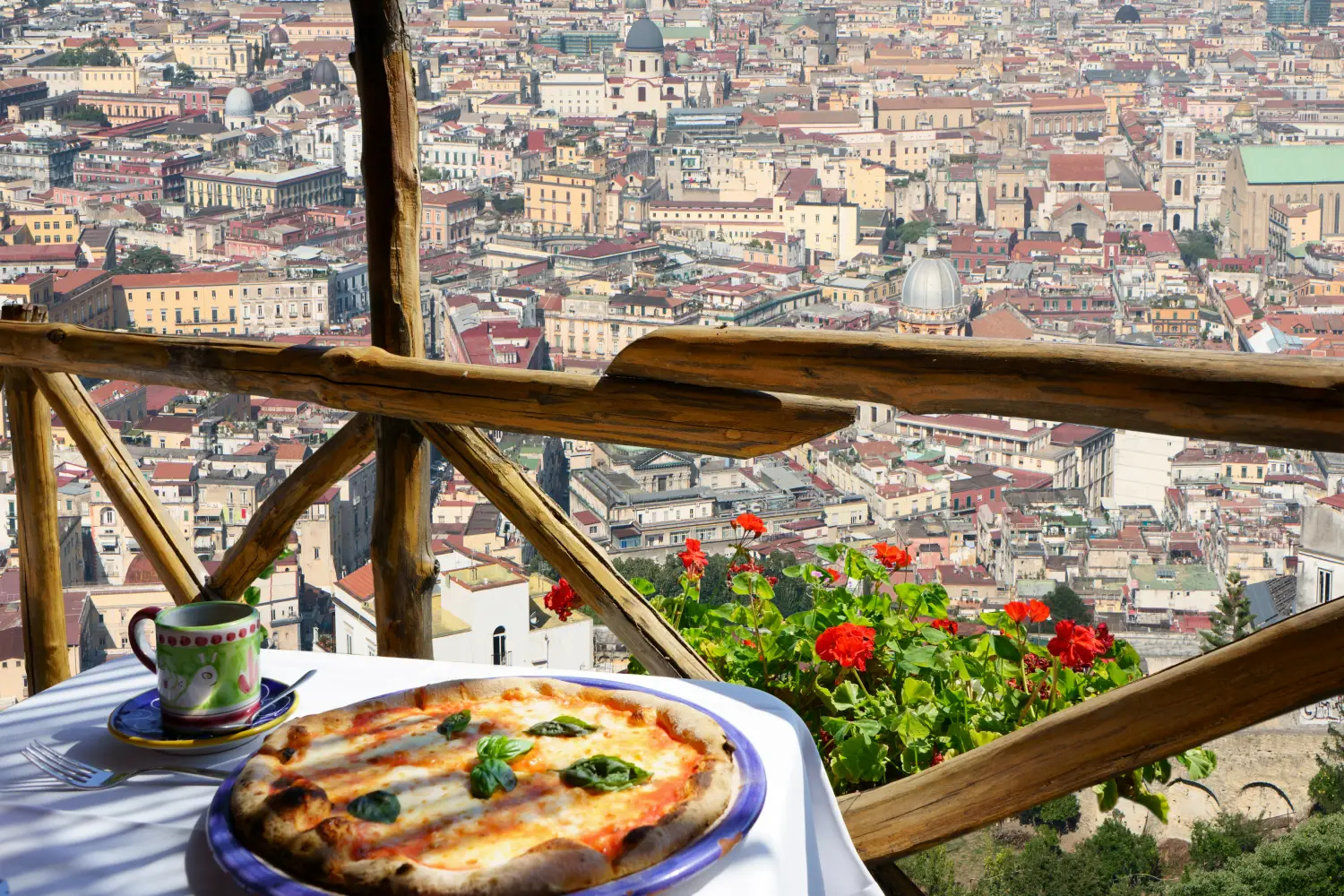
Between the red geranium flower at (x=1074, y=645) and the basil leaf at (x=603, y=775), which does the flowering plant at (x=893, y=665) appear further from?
the basil leaf at (x=603, y=775)

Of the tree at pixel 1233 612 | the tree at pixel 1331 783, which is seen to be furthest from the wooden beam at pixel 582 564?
the tree at pixel 1233 612


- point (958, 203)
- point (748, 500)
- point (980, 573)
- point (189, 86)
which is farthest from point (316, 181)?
point (980, 573)

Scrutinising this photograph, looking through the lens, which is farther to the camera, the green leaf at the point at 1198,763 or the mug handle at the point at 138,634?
the green leaf at the point at 1198,763

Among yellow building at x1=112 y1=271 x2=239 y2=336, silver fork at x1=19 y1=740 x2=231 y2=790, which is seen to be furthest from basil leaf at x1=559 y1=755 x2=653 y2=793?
yellow building at x1=112 y1=271 x2=239 y2=336

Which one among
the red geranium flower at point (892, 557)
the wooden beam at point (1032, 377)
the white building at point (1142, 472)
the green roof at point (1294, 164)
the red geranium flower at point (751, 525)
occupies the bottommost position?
the white building at point (1142, 472)

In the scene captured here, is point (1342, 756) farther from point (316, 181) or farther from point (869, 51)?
point (869, 51)

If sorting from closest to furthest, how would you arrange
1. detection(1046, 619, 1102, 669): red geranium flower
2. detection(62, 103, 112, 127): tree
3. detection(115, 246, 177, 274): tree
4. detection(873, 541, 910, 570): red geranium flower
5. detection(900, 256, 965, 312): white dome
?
detection(1046, 619, 1102, 669): red geranium flower → detection(873, 541, 910, 570): red geranium flower → detection(115, 246, 177, 274): tree → detection(900, 256, 965, 312): white dome → detection(62, 103, 112, 127): tree

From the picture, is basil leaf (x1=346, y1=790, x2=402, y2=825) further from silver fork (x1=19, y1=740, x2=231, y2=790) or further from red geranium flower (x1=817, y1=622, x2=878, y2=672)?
red geranium flower (x1=817, y1=622, x2=878, y2=672)
